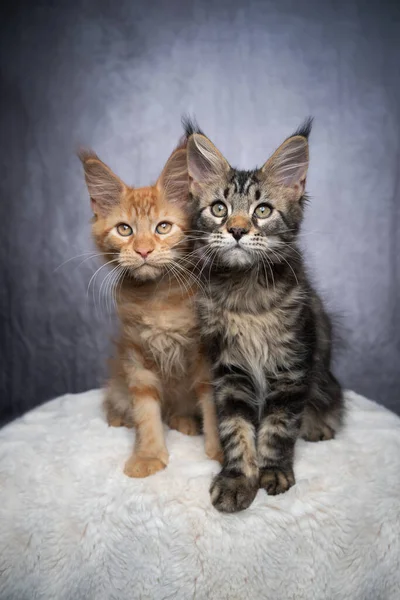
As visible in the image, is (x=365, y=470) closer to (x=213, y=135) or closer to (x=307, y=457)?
(x=307, y=457)

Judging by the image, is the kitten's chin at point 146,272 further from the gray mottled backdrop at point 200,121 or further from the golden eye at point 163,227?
the gray mottled backdrop at point 200,121

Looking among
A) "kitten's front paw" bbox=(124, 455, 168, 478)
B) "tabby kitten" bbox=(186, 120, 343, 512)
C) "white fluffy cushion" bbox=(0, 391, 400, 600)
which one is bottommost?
"white fluffy cushion" bbox=(0, 391, 400, 600)

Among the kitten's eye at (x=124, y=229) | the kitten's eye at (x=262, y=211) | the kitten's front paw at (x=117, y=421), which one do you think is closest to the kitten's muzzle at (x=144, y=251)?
the kitten's eye at (x=124, y=229)

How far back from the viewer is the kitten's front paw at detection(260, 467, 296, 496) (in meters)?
1.63

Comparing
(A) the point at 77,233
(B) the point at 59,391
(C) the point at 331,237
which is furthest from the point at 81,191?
(C) the point at 331,237

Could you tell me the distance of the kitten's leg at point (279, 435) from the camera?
166 centimetres

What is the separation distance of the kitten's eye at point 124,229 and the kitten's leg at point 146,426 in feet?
1.45

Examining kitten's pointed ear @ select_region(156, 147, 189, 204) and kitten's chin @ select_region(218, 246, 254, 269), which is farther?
kitten's pointed ear @ select_region(156, 147, 189, 204)

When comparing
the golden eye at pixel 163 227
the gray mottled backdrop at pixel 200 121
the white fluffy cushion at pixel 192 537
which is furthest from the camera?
the gray mottled backdrop at pixel 200 121

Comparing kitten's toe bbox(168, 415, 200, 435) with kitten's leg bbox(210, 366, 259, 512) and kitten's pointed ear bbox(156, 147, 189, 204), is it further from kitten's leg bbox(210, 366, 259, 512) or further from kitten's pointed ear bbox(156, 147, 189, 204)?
kitten's pointed ear bbox(156, 147, 189, 204)

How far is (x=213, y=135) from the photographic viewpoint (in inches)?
108

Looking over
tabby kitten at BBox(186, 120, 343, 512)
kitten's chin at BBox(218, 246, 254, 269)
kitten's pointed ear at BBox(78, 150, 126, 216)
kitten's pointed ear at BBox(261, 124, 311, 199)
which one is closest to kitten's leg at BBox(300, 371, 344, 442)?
tabby kitten at BBox(186, 120, 343, 512)

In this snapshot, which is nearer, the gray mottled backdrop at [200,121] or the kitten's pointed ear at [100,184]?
the kitten's pointed ear at [100,184]

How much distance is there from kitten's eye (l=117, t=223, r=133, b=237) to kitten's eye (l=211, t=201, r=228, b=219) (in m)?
0.30
